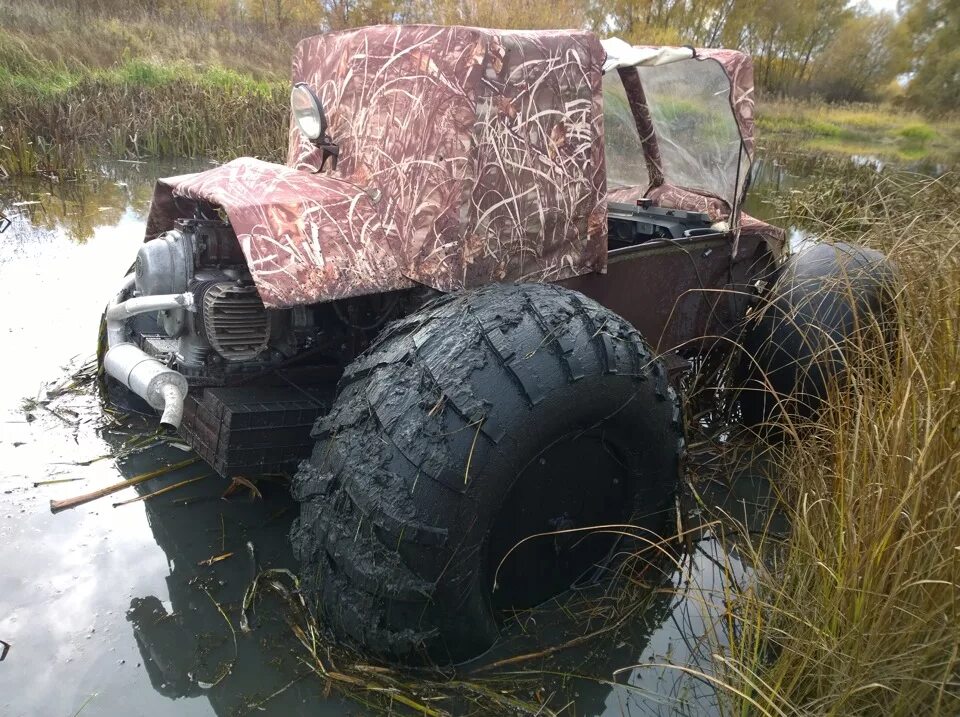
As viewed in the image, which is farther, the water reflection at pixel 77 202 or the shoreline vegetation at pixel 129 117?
the shoreline vegetation at pixel 129 117

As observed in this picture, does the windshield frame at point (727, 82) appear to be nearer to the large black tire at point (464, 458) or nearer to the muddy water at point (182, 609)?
the muddy water at point (182, 609)

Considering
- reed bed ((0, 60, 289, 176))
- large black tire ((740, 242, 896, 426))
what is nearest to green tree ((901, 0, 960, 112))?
reed bed ((0, 60, 289, 176))

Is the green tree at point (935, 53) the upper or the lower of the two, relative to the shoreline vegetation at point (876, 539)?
upper

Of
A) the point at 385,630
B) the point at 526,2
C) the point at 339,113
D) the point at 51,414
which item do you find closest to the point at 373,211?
the point at 339,113

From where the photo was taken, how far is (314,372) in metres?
2.91

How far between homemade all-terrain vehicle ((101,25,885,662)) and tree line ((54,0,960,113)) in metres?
16.7

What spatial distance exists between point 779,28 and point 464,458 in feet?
118

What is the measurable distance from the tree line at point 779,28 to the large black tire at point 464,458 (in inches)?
694

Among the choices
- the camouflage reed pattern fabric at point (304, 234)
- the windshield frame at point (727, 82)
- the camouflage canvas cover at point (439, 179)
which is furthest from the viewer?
the windshield frame at point (727, 82)

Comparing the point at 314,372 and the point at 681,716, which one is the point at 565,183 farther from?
the point at 681,716

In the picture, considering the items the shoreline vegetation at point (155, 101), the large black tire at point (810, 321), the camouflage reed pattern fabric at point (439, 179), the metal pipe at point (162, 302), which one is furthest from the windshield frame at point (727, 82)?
the shoreline vegetation at point (155, 101)

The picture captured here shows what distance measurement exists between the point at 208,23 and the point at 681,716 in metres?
26.9

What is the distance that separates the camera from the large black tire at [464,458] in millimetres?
1911

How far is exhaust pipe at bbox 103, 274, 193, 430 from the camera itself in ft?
8.14
